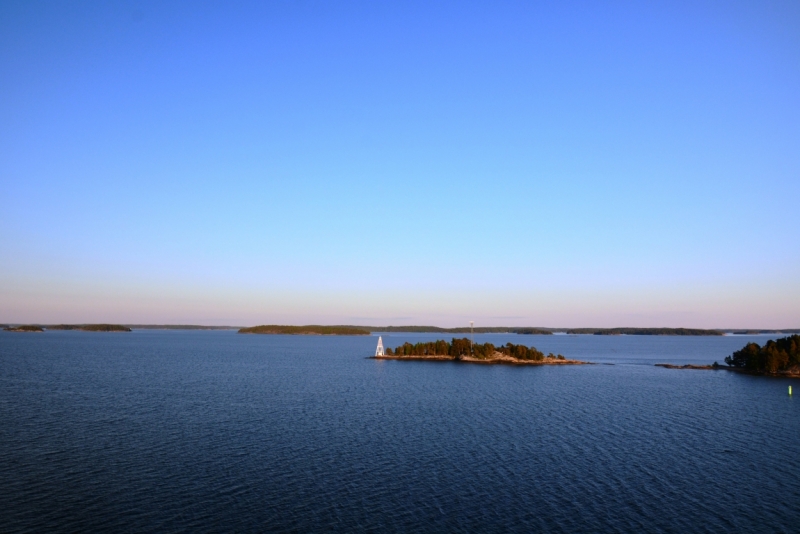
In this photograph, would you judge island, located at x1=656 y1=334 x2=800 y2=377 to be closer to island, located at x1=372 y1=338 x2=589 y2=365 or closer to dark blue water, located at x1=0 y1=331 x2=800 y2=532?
island, located at x1=372 y1=338 x2=589 y2=365

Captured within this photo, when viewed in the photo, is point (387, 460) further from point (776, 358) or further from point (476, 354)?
point (776, 358)

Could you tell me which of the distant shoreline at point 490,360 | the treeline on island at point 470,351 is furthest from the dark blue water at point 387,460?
the treeline on island at point 470,351

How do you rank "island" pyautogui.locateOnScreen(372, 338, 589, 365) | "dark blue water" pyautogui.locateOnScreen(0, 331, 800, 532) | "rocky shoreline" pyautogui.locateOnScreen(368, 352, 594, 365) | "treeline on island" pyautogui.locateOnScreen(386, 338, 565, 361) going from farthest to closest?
"treeline on island" pyautogui.locateOnScreen(386, 338, 565, 361)
"island" pyautogui.locateOnScreen(372, 338, 589, 365)
"rocky shoreline" pyautogui.locateOnScreen(368, 352, 594, 365)
"dark blue water" pyautogui.locateOnScreen(0, 331, 800, 532)

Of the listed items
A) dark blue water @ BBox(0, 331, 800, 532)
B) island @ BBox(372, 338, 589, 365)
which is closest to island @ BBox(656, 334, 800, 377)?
island @ BBox(372, 338, 589, 365)

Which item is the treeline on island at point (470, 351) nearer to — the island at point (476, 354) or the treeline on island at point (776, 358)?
the island at point (476, 354)

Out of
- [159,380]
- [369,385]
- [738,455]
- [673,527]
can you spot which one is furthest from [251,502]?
[159,380]
